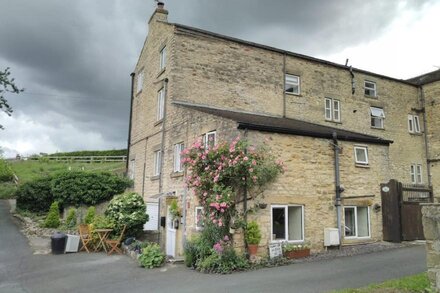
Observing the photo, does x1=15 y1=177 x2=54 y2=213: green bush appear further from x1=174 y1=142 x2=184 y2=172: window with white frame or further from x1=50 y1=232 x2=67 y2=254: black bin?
x1=174 y1=142 x2=184 y2=172: window with white frame

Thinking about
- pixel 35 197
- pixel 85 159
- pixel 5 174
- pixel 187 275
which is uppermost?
pixel 85 159

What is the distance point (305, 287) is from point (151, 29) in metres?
17.1

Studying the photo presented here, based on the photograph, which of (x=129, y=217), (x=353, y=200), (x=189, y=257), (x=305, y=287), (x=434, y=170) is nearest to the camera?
(x=305, y=287)

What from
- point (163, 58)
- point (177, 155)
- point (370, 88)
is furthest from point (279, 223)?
point (370, 88)

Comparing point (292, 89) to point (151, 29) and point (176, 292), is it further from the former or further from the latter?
point (176, 292)

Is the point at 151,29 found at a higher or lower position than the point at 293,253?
higher

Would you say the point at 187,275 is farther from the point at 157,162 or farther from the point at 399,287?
the point at 157,162

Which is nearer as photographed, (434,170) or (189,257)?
(189,257)

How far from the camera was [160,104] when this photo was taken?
1827cm

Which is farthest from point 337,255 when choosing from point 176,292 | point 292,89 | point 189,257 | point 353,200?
point 292,89

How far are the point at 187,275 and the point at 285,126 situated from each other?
6235mm

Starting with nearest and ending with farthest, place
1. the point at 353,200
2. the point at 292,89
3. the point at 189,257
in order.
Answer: the point at 189,257, the point at 353,200, the point at 292,89

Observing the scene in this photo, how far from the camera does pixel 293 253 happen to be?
11688 mm


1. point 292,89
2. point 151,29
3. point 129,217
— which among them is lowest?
point 129,217
